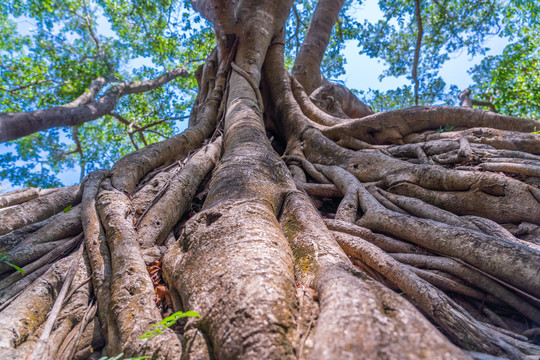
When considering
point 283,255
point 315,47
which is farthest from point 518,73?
point 283,255

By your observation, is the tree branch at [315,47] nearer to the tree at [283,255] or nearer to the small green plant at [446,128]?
the small green plant at [446,128]

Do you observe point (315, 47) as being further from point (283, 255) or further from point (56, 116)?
point (283, 255)

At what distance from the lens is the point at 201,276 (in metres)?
1.21

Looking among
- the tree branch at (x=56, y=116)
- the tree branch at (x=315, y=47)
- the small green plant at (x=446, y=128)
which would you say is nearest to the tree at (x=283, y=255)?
the small green plant at (x=446, y=128)

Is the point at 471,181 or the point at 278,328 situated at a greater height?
the point at 471,181

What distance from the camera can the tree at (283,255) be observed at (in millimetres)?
928

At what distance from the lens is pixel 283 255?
4.11ft

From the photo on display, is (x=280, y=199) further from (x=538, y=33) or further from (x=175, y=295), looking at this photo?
(x=538, y=33)

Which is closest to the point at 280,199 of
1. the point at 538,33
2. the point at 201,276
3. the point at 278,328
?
the point at 201,276

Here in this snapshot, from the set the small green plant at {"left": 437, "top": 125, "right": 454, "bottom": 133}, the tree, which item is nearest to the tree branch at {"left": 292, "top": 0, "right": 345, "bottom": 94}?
the small green plant at {"left": 437, "top": 125, "right": 454, "bottom": 133}

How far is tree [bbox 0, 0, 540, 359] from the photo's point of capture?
3.04 ft

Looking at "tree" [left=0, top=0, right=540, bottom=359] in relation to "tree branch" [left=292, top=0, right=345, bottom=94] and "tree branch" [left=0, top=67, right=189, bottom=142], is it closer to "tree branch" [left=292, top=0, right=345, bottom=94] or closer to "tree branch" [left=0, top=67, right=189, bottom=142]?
"tree branch" [left=0, top=67, right=189, bottom=142]

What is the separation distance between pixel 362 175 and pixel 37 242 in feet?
9.62

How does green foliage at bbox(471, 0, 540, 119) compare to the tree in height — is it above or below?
above
